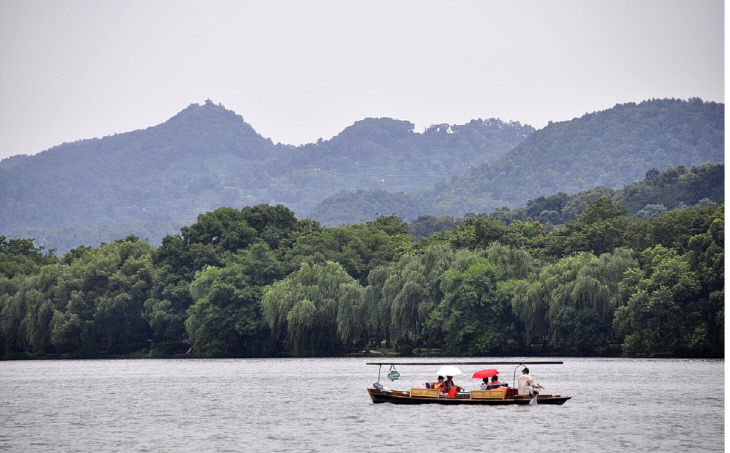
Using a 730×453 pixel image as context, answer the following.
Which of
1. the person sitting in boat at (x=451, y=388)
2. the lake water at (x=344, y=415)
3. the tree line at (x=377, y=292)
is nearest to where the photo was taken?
the lake water at (x=344, y=415)

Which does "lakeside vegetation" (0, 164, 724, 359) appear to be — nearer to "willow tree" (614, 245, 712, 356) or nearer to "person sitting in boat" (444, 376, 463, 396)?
"willow tree" (614, 245, 712, 356)

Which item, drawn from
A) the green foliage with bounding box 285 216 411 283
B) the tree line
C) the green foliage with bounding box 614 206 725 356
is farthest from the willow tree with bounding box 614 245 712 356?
the green foliage with bounding box 285 216 411 283

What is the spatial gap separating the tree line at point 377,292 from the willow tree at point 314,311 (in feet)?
0.43

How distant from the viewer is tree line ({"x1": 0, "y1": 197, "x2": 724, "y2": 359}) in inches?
3125

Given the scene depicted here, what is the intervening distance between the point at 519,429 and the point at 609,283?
4489 cm

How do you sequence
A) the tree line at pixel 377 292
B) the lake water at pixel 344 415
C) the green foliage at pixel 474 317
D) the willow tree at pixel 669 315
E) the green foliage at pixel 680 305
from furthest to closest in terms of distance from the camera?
the green foliage at pixel 474 317 → the tree line at pixel 377 292 → the willow tree at pixel 669 315 → the green foliage at pixel 680 305 → the lake water at pixel 344 415

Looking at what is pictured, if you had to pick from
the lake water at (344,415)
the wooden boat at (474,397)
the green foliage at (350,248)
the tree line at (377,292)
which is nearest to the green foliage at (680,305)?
the tree line at (377,292)

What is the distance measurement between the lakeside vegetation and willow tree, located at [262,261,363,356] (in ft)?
0.45

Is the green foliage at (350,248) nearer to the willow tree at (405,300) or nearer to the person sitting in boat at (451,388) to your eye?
the willow tree at (405,300)

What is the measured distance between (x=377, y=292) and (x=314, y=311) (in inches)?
214

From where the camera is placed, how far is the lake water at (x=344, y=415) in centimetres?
3800

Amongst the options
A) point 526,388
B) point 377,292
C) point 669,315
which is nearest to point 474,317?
point 377,292

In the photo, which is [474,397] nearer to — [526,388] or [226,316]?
[526,388]

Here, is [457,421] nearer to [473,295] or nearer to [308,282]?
[473,295]
